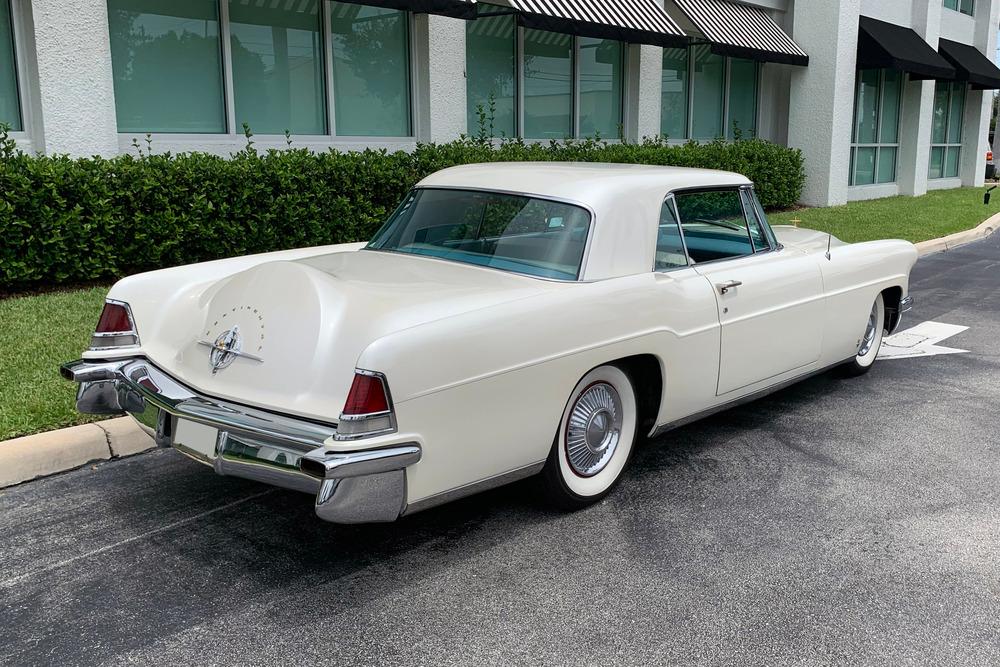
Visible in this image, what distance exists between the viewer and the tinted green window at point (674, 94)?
17.9 metres

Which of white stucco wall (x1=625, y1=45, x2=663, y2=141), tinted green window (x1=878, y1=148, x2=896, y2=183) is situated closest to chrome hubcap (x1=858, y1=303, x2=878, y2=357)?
white stucco wall (x1=625, y1=45, x2=663, y2=141)

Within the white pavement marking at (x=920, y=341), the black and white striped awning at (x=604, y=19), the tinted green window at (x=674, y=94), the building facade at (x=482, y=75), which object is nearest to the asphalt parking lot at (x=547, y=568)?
the white pavement marking at (x=920, y=341)

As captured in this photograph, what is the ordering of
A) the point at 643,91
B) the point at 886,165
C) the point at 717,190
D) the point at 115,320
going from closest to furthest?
the point at 115,320 → the point at 717,190 → the point at 643,91 → the point at 886,165

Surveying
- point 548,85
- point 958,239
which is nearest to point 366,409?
point 548,85

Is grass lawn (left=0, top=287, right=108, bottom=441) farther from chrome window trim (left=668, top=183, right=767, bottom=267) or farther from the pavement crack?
chrome window trim (left=668, top=183, right=767, bottom=267)

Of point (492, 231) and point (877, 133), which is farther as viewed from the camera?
point (877, 133)

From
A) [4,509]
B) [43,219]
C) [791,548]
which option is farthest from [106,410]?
[43,219]

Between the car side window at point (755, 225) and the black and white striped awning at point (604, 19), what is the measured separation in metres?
7.32

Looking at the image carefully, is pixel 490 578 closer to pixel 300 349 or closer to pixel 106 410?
pixel 300 349

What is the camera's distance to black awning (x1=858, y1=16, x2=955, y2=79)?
66.0 feet

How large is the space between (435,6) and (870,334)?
625 cm

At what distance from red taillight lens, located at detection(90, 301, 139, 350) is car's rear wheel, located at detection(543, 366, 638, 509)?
1991mm

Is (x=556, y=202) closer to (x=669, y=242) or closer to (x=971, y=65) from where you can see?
(x=669, y=242)

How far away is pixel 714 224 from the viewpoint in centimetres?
525
